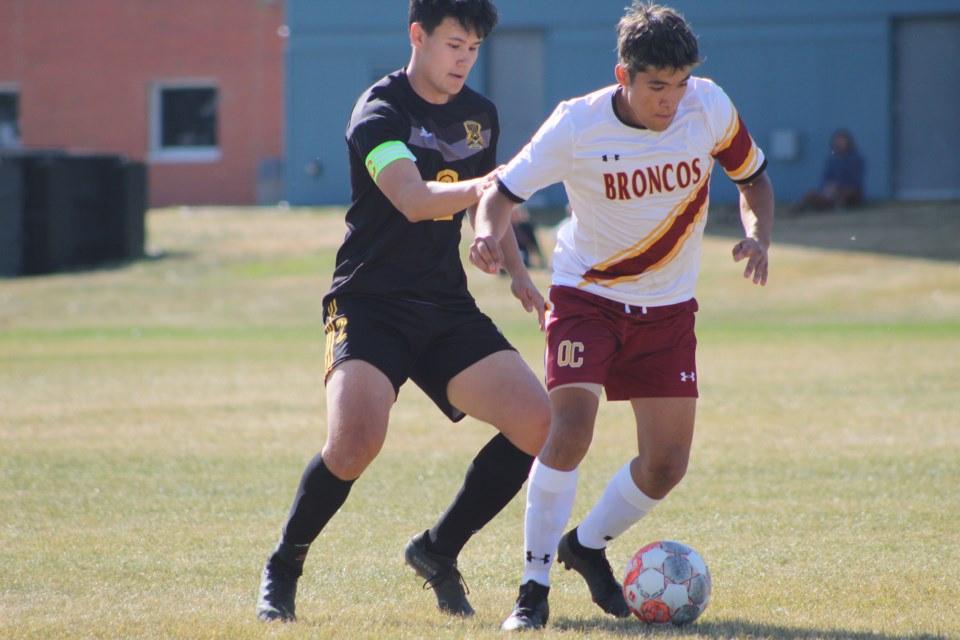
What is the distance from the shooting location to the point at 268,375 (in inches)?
500

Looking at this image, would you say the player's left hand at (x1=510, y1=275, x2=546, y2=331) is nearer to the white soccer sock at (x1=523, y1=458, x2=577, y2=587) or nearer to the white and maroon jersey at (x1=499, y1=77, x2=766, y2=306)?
the white and maroon jersey at (x1=499, y1=77, x2=766, y2=306)

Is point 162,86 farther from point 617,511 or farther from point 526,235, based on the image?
point 617,511

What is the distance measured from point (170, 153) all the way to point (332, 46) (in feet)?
21.1

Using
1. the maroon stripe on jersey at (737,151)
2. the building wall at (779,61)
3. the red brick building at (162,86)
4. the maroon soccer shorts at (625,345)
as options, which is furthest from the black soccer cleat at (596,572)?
the red brick building at (162,86)

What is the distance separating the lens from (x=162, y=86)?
3219cm

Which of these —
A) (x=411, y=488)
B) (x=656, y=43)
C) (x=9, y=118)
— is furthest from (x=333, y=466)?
(x=9, y=118)

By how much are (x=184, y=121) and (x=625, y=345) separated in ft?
95.4

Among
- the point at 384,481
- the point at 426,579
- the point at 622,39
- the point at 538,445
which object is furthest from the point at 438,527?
the point at 384,481

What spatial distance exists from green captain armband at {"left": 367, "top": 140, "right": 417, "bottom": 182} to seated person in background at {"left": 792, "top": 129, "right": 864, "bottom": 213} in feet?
71.2

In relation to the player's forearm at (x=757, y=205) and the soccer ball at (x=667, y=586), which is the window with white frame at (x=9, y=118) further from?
the soccer ball at (x=667, y=586)

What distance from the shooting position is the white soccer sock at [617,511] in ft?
16.1

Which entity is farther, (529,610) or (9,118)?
(9,118)

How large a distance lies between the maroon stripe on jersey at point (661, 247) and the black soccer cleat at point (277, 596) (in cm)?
162

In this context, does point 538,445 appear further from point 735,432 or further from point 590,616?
point 735,432
